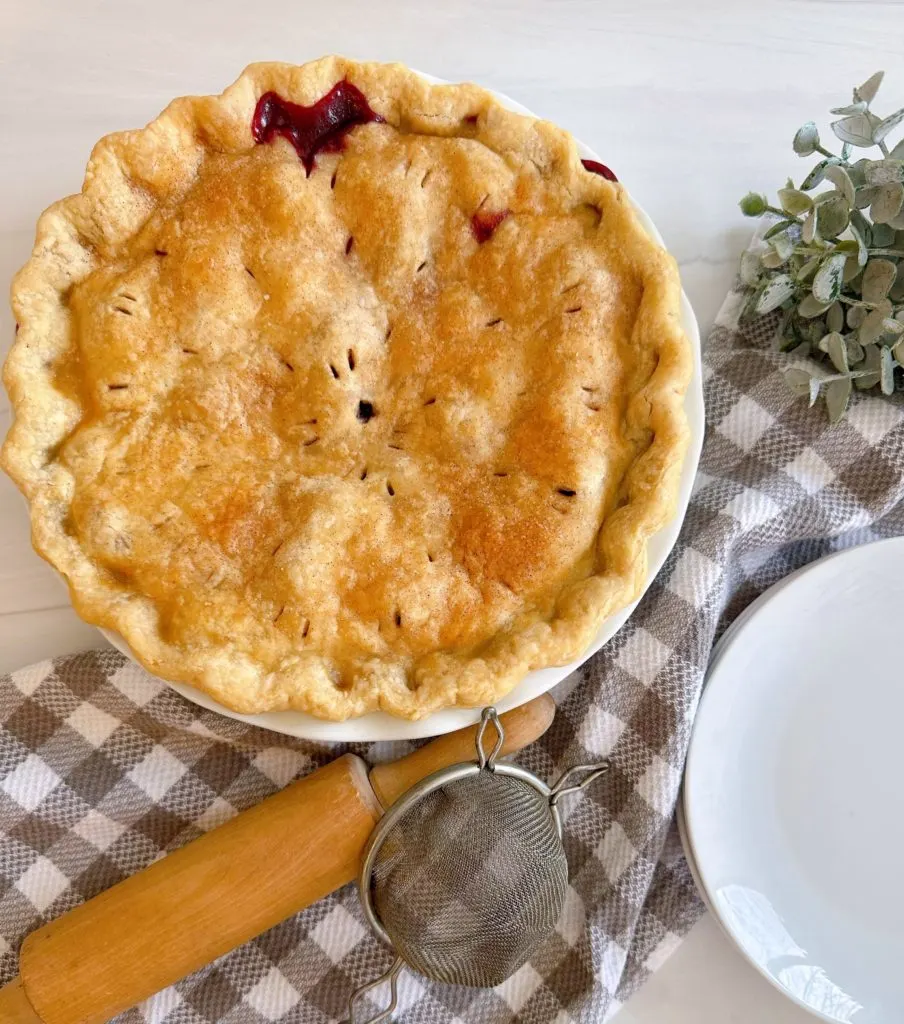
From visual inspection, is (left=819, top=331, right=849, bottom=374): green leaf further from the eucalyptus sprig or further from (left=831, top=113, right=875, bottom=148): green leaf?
(left=831, top=113, right=875, bottom=148): green leaf

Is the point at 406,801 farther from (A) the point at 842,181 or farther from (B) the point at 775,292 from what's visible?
(A) the point at 842,181

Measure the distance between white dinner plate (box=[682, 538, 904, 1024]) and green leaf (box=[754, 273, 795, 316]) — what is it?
40cm

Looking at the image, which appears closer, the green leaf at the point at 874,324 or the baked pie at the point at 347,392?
the baked pie at the point at 347,392

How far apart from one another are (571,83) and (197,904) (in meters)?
1.44

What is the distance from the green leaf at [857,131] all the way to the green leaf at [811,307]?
226 millimetres

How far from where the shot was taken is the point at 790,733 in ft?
4.84

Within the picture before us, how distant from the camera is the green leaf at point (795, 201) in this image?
4.41 ft

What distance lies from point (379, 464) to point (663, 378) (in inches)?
15.8

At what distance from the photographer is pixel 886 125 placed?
130 cm

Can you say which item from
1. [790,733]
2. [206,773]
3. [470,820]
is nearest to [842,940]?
[790,733]

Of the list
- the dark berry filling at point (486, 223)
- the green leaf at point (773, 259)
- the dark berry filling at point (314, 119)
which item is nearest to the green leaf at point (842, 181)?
the green leaf at point (773, 259)

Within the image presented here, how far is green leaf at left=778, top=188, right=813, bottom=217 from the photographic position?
1344mm

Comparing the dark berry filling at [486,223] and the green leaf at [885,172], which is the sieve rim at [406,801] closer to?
the dark berry filling at [486,223]

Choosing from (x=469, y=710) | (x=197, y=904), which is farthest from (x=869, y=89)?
(x=197, y=904)
